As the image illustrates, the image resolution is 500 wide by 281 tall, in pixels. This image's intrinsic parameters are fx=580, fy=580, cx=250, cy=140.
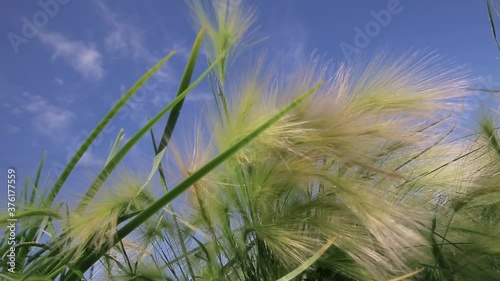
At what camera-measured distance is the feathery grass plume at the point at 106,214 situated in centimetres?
85

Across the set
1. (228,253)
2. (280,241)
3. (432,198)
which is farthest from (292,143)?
(432,198)

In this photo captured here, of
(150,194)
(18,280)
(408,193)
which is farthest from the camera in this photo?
(408,193)

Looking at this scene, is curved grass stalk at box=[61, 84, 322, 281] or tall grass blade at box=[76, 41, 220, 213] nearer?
curved grass stalk at box=[61, 84, 322, 281]

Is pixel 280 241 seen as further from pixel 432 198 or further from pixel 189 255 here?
pixel 432 198

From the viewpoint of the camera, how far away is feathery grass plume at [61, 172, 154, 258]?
849mm

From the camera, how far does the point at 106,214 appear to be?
2.87ft

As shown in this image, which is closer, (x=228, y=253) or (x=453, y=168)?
(x=228, y=253)

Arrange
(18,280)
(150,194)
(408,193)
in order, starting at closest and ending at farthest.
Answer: (18,280)
(150,194)
(408,193)

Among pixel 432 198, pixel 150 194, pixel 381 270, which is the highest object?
pixel 150 194

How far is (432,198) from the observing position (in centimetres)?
115

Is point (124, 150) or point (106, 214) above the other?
point (124, 150)

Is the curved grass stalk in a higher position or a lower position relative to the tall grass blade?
lower

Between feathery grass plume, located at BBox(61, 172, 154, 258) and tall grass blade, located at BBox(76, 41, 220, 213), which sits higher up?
tall grass blade, located at BBox(76, 41, 220, 213)

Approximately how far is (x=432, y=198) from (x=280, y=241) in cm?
41
